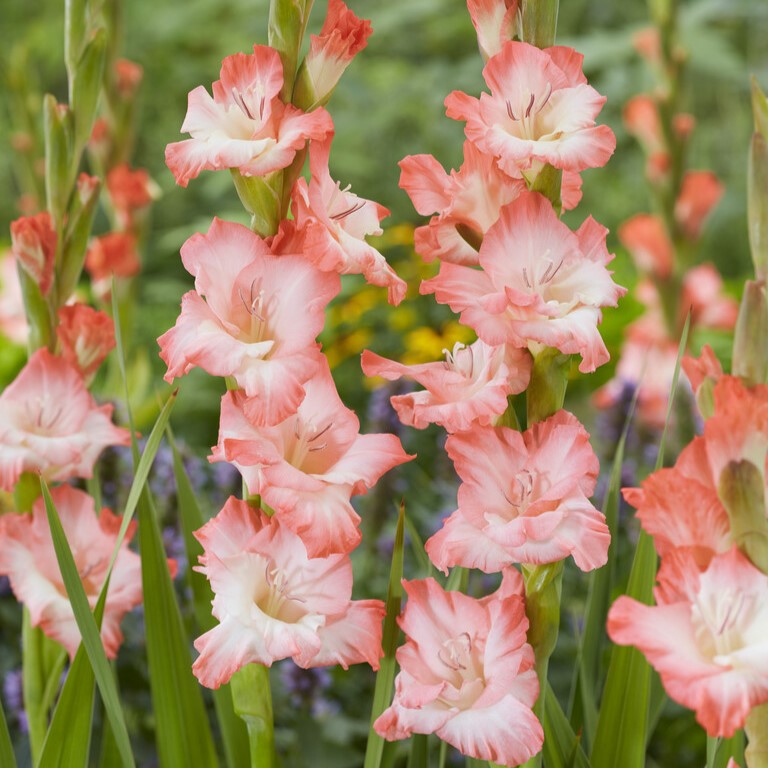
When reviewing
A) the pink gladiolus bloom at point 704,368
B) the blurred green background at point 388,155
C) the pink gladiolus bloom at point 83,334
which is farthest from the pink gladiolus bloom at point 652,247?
the pink gladiolus bloom at point 704,368

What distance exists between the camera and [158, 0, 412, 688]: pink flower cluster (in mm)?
546

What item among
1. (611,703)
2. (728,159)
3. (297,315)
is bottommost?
(728,159)

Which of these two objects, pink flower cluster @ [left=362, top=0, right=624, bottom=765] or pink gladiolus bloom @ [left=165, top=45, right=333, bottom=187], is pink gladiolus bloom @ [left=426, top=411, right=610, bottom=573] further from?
pink gladiolus bloom @ [left=165, top=45, right=333, bottom=187]

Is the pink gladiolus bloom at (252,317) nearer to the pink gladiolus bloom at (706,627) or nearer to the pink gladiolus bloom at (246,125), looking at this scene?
the pink gladiolus bloom at (246,125)

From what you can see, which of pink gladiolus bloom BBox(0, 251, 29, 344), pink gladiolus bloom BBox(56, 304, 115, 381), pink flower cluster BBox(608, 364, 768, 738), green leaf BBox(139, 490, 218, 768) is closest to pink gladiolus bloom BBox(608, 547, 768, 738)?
pink flower cluster BBox(608, 364, 768, 738)

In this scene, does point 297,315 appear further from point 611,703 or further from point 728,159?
point 728,159

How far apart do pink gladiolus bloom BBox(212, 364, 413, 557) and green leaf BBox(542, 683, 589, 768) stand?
0.59 feet

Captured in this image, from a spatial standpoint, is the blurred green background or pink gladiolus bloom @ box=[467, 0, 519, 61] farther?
the blurred green background

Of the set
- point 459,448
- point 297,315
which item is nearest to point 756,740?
point 459,448

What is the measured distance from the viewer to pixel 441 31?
14.2 feet

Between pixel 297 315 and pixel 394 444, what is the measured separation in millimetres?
87

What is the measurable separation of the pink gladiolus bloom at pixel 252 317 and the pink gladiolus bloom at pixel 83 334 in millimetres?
233

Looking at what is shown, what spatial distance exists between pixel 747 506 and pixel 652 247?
163 centimetres

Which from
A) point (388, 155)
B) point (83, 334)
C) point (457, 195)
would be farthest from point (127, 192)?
point (388, 155)
